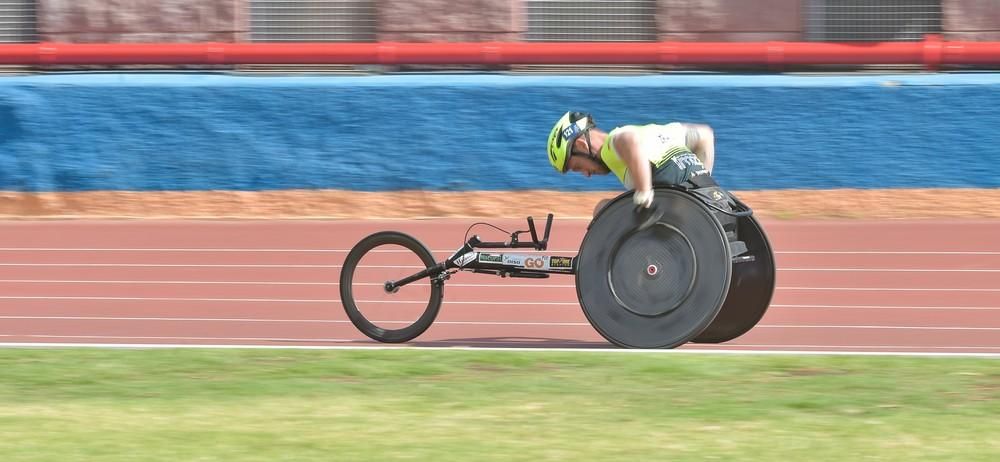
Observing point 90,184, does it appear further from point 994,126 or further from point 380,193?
point 994,126

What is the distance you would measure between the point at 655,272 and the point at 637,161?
0.63 m

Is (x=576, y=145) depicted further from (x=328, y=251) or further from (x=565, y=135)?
(x=328, y=251)

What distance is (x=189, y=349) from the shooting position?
8633 millimetres

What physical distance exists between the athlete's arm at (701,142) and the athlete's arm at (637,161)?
0.57 meters

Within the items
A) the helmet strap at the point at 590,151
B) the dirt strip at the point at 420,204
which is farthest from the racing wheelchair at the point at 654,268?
the dirt strip at the point at 420,204

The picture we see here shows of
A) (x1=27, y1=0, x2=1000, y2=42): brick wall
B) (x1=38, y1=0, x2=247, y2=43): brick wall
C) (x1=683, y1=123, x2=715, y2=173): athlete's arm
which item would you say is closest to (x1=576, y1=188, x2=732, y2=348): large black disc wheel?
(x1=683, y1=123, x2=715, y2=173): athlete's arm

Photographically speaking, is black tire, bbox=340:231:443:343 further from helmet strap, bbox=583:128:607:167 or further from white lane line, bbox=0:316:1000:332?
helmet strap, bbox=583:128:607:167

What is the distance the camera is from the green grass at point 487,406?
20.2 ft

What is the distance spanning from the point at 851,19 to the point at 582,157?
31.7ft

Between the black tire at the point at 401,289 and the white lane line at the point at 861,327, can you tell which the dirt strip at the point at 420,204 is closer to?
the white lane line at the point at 861,327

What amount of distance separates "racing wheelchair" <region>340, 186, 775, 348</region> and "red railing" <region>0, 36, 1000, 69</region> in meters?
7.91

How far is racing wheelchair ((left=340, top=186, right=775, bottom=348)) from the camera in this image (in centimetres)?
848

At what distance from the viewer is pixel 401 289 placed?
365 inches

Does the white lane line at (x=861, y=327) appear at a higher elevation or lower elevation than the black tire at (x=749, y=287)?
lower
